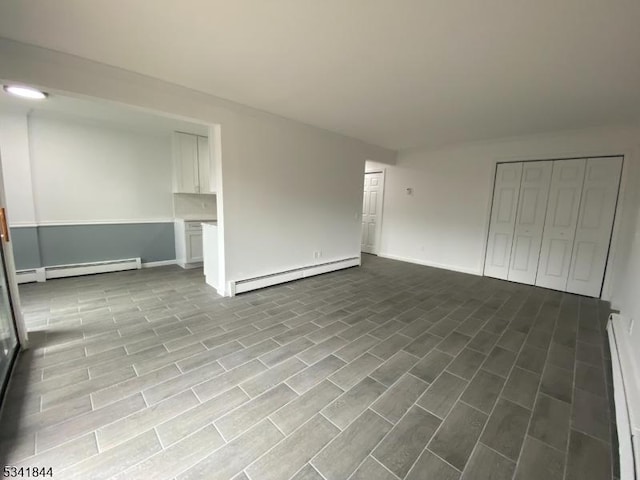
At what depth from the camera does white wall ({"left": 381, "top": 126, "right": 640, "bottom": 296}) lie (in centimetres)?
381

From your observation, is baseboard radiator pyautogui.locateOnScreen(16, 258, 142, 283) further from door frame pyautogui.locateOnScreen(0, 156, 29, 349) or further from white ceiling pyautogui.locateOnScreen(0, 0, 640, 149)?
white ceiling pyautogui.locateOnScreen(0, 0, 640, 149)

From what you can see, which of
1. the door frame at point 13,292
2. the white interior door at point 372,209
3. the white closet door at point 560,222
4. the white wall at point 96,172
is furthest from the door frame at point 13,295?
the white closet door at point 560,222

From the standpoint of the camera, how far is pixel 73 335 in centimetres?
251

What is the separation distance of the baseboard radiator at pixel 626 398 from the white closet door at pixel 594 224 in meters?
1.84

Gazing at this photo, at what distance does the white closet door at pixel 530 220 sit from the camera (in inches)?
173

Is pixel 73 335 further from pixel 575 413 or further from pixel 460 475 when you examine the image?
pixel 575 413

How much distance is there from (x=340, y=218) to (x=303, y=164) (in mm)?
Result: 1364

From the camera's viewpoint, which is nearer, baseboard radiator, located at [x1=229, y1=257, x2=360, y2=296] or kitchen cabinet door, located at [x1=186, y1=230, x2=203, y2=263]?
baseboard radiator, located at [x1=229, y1=257, x2=360, y2=296]

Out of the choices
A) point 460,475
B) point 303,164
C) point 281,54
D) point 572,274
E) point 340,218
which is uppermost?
point 281,54

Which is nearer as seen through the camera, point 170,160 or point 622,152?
point 622,152

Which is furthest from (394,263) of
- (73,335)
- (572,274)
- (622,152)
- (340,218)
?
(73,335)

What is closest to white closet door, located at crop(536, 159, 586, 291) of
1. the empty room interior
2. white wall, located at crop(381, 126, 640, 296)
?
the empty room interior

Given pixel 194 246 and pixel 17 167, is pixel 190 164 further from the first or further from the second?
pixel 17 167

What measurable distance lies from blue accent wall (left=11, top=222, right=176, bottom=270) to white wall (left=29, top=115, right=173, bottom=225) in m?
0.17
